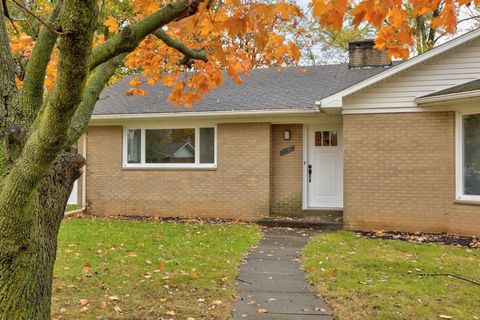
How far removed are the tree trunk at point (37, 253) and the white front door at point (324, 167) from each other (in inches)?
341

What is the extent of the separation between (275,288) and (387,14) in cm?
358

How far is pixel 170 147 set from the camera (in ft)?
39.9

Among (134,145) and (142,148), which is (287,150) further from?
(134,145)

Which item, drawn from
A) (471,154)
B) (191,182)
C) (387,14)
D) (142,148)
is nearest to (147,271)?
(387,14)

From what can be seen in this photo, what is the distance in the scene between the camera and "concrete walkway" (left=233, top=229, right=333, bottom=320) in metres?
4.57

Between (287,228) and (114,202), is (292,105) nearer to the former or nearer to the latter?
(287,228)

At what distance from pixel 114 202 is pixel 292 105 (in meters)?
6.06

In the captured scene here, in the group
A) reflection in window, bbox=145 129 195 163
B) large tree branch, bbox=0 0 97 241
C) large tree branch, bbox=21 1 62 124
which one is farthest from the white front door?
large tree branch, bbox=0 0 97 241

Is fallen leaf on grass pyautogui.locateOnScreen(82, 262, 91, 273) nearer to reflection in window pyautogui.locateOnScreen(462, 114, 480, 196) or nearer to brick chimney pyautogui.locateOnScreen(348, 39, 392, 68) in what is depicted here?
reflection in window pyautogui.locateOnScreen(462, 114, 480, 196)

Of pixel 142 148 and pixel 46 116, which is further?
pixel 142 148

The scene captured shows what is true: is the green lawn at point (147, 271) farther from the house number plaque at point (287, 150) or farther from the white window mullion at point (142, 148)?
the white window mullion at point (142, 148)

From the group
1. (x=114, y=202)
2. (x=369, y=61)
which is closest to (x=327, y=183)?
(x=369, y=61)

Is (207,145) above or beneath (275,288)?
above

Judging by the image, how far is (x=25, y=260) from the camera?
108 inches
